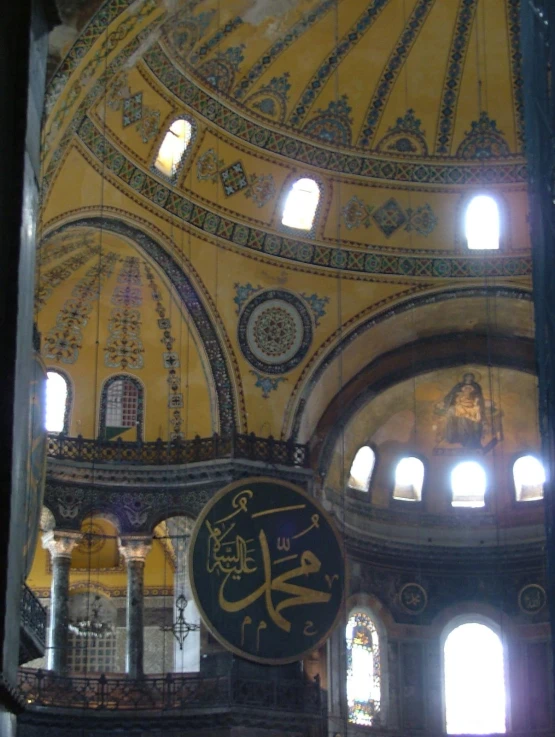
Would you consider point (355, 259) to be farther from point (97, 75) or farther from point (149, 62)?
point (97, 75)

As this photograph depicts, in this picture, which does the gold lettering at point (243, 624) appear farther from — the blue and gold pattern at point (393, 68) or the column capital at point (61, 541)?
the blue and gold pattern at point (393, 68)

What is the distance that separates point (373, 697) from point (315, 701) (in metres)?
2.66

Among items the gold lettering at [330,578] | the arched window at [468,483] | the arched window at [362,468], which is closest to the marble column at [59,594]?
the gold lettering at [330,578]

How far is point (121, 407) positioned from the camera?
21.3 meters

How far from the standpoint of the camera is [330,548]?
1980 cm

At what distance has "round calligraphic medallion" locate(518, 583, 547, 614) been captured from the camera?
23.0 meters

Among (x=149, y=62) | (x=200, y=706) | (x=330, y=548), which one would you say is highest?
(x=149, y=62)

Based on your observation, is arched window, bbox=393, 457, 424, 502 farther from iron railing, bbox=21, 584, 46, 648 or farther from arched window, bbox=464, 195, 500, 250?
iron railing, bbox=21, 584, 46, 648

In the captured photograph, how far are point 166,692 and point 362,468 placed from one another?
4878 mm

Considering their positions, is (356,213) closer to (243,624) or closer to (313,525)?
(313,525)

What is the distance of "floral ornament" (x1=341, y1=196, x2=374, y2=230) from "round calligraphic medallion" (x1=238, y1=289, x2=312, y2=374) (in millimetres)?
1213

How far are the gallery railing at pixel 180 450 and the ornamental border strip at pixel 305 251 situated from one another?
239cm

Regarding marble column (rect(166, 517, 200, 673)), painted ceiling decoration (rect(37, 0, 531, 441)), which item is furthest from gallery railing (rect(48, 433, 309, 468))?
marble column (rect(166, 517, 200, 673))

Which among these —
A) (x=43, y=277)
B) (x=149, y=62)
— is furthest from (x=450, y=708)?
(x=149, y=62)
